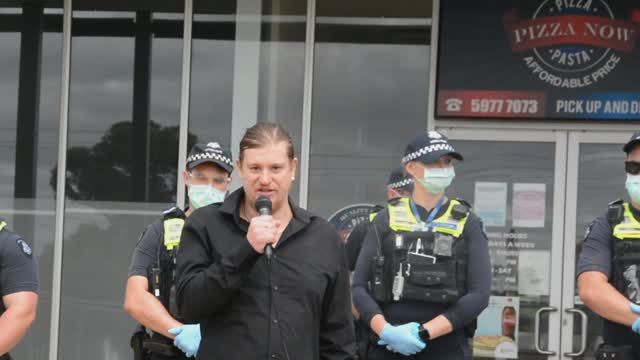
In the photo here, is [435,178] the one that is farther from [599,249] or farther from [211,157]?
[211,157]

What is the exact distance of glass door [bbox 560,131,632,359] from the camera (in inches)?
239

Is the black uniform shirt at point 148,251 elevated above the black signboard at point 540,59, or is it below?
below

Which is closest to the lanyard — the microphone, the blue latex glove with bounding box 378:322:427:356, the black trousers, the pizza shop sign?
the blue latex glove with bounding box 378:322:427:356

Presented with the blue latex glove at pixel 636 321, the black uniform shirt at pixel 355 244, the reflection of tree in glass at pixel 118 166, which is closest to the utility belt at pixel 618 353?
the blue latex glove at pixel 636 321

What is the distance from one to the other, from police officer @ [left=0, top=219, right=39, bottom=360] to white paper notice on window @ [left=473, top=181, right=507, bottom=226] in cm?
402

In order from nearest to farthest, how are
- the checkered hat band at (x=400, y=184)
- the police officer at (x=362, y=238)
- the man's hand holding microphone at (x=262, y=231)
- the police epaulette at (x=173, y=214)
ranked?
the man's hand holding microphone at (x=262, y=231) < the police epaulette at (x=173, y=214) < the police officer at (x=362, y=238) < the checkered hat band at (x=400, y=184)

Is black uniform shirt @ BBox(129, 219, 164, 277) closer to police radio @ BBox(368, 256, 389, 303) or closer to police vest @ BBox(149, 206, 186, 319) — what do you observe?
police vest @ BBox(149, 206, 186, 319)

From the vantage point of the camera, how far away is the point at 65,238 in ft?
22.4

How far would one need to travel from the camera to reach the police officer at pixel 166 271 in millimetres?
3625

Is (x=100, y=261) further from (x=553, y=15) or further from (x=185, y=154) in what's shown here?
(x=553, y=15)

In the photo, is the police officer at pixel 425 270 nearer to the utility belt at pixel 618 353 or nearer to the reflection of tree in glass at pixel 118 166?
the utility belt at pixel 618 353

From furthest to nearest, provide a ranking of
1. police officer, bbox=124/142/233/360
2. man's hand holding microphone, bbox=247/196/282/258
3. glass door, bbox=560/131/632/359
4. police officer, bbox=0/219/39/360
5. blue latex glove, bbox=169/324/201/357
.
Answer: glass door, bbox=560/131/632/359 < police officer, bbox=124/142/233/360 < blue latex glove, bbox=169/324/201/357 < police officer, bbox=0/219/39/360 < man's hand holding microphone, bbox=247/196/282/258

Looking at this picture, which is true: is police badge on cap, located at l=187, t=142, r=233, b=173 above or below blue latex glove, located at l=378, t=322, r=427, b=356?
above

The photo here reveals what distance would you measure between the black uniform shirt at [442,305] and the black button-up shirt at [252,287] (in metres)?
1.46
